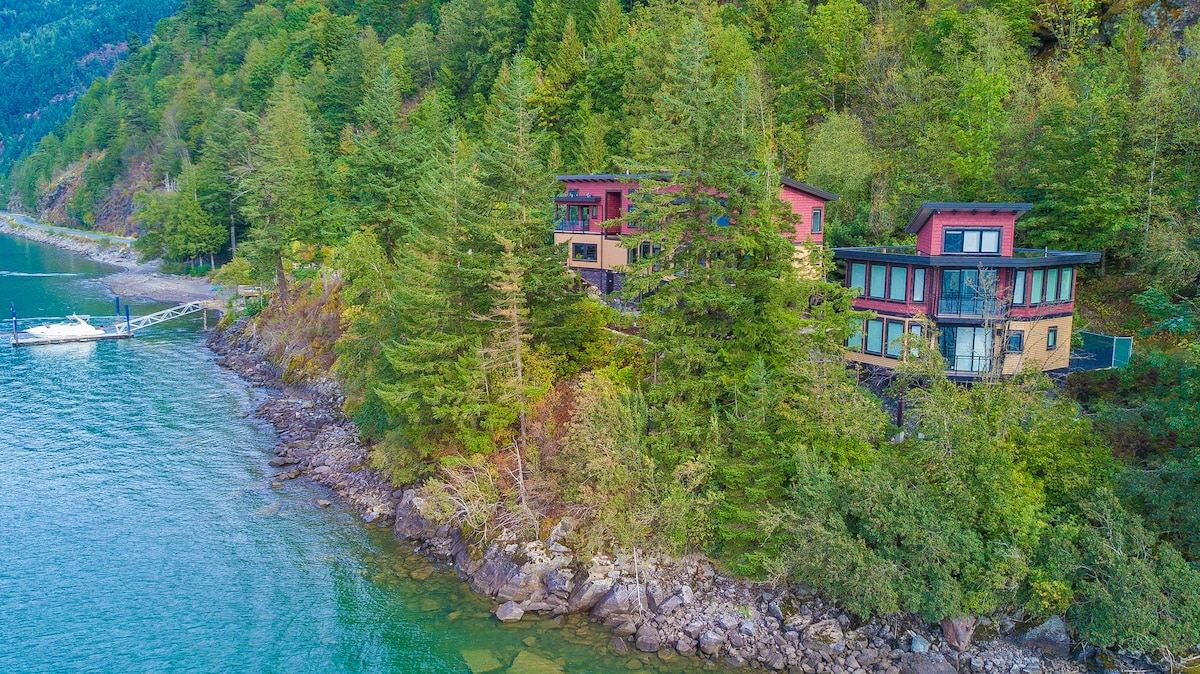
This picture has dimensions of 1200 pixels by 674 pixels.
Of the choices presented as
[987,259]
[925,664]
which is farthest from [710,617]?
[987,259]

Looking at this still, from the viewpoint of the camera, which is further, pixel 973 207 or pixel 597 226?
pixel 597 226

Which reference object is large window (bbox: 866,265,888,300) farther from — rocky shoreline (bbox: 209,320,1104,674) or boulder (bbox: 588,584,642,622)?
boulder (bbox: 588,584,642,622)

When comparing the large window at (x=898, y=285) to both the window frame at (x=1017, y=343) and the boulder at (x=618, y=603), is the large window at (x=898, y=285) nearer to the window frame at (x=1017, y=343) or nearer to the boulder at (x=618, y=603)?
the window frame at (x=1017, y=343)

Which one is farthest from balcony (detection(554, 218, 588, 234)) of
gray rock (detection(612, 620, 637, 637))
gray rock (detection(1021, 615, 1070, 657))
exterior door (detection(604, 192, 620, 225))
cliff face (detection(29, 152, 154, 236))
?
cliff face (detection(29, 152, 154, 236))

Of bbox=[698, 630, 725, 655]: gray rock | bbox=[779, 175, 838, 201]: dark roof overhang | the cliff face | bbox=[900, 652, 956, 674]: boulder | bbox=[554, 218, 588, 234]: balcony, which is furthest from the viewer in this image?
the cliff face

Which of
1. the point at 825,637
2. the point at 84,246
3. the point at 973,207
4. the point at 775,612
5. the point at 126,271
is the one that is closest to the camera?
the point at 825,637

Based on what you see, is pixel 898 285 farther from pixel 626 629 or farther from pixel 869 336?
pixel 626 629

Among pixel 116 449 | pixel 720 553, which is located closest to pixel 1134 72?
pixel 720 553
